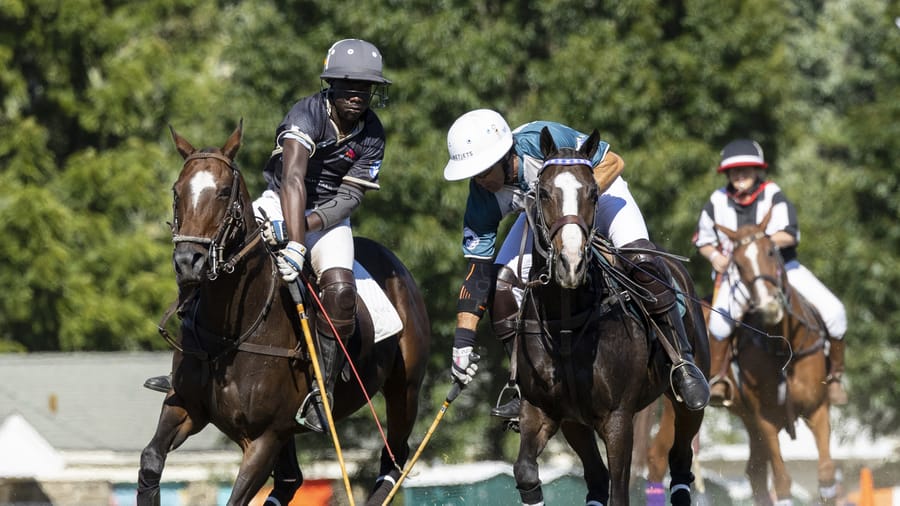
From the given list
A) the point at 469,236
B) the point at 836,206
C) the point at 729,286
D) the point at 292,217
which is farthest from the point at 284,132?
the point at 836,206

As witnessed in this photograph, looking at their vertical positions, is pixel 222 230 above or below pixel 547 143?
below

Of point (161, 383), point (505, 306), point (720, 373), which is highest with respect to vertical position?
point (505, 306)

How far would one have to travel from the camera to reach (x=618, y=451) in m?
8.03

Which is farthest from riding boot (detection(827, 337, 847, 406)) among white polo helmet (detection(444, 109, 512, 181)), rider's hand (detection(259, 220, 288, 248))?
rider's hand (detection(259, 220, 288, 248))

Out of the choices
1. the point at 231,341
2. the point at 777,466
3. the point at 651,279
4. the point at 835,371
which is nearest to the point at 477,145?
the point at 651,279

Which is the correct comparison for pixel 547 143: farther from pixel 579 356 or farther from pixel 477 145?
pixel 579 356

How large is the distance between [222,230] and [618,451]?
8.22 feet

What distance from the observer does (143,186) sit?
30531mm

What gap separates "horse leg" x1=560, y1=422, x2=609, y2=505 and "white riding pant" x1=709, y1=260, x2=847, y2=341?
4.12 m

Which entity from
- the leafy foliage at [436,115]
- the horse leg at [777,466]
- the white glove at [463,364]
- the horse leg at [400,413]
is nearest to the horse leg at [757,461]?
the horse leg at [777,466]

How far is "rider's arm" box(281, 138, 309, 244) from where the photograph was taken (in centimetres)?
841

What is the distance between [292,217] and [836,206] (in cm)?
2063

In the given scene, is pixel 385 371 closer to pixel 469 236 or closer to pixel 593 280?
pixel 469 236

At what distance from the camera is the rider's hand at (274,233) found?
832 cm
